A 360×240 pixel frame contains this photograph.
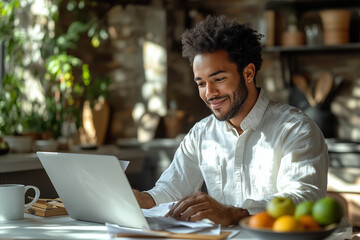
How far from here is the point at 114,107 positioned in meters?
4.96

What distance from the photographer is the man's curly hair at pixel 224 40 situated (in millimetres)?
2107

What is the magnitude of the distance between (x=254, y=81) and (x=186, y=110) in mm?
2702

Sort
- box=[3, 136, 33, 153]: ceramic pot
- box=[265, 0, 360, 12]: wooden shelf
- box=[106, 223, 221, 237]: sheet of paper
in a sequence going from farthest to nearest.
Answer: box=[265, 0, 360, 12]: wooden shelf, box=[3, 136, 33, 153]: ceramic pot, box=[106, 223, 221, 237]: sheet of paper

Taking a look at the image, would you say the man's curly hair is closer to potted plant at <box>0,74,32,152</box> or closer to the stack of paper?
the stack of paper

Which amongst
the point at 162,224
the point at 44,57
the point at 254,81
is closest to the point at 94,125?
the point at 44,57

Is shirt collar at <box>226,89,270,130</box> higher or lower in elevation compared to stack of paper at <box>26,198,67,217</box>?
higher

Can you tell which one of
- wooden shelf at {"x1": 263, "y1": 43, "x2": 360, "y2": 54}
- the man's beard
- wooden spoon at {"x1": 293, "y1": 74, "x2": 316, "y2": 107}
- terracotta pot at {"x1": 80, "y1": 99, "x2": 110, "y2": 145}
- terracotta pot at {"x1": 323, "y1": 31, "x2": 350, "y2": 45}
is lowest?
terracotta pot at {"x1": 80, "y1": 99, "x2": 110, "y2": 145}

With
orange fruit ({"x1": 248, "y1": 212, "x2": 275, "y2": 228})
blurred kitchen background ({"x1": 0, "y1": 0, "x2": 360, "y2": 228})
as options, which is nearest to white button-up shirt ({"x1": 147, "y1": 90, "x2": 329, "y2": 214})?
orange fruit ({"x1": 248, "y1": 212, "x2": 275, "y2": 228})

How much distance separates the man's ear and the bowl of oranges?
0.88 metres

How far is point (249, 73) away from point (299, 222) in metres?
0.99

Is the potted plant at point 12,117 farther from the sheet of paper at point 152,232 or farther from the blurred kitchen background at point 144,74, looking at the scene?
the sheet of paper at point 152,232

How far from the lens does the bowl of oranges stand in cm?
132

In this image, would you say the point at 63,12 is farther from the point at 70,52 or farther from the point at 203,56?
the point at 203,56

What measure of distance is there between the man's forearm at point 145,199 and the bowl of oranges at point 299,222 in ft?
2.28
